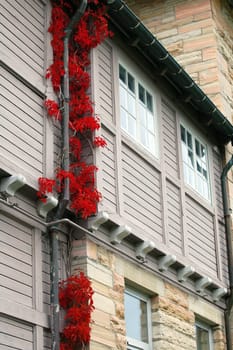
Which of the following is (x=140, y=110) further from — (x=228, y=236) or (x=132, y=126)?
(x=228, y=236)

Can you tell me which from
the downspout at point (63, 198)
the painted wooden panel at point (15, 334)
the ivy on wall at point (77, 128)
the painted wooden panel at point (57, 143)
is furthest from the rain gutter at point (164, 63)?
the painted wooden panel at point (15, 334)

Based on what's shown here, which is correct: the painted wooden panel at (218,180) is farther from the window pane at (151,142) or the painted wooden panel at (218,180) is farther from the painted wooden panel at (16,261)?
the painted wooden panel at (16,261)

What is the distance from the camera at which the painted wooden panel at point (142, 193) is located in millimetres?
11273

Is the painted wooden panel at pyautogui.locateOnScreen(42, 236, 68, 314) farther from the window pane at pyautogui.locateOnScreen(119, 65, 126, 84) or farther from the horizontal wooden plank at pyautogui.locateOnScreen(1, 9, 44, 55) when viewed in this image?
the window pane at pyautogui.locateOnScreen(119, 65, 126, 84)

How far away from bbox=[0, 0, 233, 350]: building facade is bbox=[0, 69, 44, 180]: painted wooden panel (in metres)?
0.01

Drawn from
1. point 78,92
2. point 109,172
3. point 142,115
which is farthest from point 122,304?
point 142,115

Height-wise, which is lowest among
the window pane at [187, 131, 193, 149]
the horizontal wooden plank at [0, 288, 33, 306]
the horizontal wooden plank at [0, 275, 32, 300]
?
the horizontal wooden plank at [0, 288, 33, 306]

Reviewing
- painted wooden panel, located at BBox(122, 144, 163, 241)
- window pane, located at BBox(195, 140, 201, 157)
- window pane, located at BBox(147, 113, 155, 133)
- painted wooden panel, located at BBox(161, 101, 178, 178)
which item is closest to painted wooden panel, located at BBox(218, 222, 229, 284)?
window pane, located at BBox(195, 140, 201, 157)

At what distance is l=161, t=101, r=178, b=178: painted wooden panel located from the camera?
1288 cm

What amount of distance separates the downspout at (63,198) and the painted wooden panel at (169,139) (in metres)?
2.90

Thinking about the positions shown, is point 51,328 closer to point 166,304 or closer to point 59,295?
point 59,295

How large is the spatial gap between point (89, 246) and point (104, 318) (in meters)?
0.83

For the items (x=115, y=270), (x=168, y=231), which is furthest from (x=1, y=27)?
(x=168, y=231)

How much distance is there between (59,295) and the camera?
947cm
